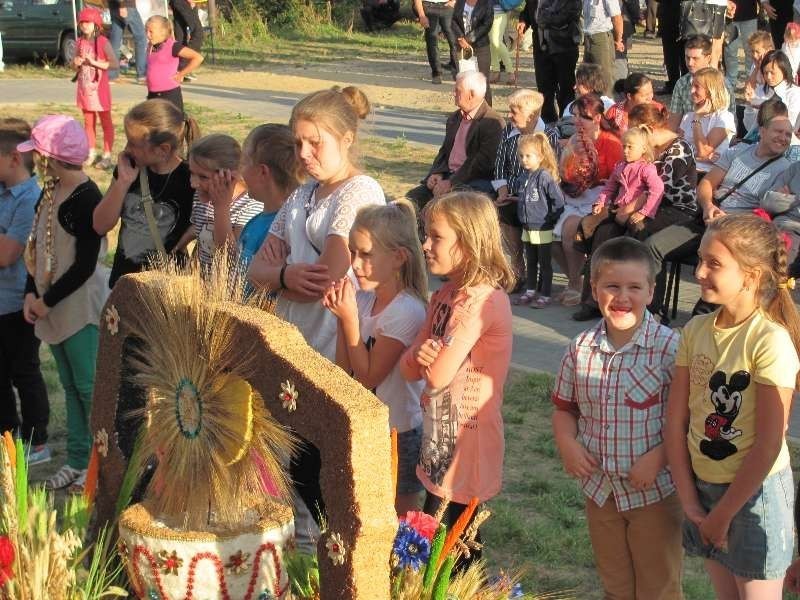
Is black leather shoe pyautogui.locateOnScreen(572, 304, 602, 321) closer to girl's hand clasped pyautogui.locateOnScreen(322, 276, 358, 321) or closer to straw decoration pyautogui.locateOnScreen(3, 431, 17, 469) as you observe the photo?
girl's hand clasped pyautogui.locateOnScreen(322, 276, 358, 321)

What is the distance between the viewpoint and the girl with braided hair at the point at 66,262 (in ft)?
16.3

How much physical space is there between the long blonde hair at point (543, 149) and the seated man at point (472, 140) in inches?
23.6

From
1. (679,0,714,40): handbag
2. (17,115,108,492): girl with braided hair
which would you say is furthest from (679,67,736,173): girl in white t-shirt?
(17,115,108,492): girl with braided hair

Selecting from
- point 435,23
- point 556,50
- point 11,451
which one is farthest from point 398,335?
point 435,23

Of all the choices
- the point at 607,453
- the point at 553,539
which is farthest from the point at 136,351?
the point at 553,539

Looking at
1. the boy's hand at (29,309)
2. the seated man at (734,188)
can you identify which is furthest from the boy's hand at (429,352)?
the seated man at (734,188)

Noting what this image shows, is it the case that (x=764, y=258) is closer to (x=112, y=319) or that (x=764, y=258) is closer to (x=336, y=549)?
(x=336, y=549)

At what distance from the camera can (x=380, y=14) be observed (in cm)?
2811

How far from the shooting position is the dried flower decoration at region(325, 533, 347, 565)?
235 centimetres

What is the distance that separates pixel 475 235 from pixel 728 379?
89 cm

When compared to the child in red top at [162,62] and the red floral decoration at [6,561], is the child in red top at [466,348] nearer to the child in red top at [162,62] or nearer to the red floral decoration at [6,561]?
the red floral decoration at [6,561]

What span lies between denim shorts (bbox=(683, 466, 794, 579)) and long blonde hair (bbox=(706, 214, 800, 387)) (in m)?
0.34

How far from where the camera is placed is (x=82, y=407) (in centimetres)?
532

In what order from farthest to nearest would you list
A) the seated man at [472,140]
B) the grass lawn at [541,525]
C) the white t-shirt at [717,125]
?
the seated man at [472,140]
the white t-shirt at [717,125]
the grass lawn at [541,525]
